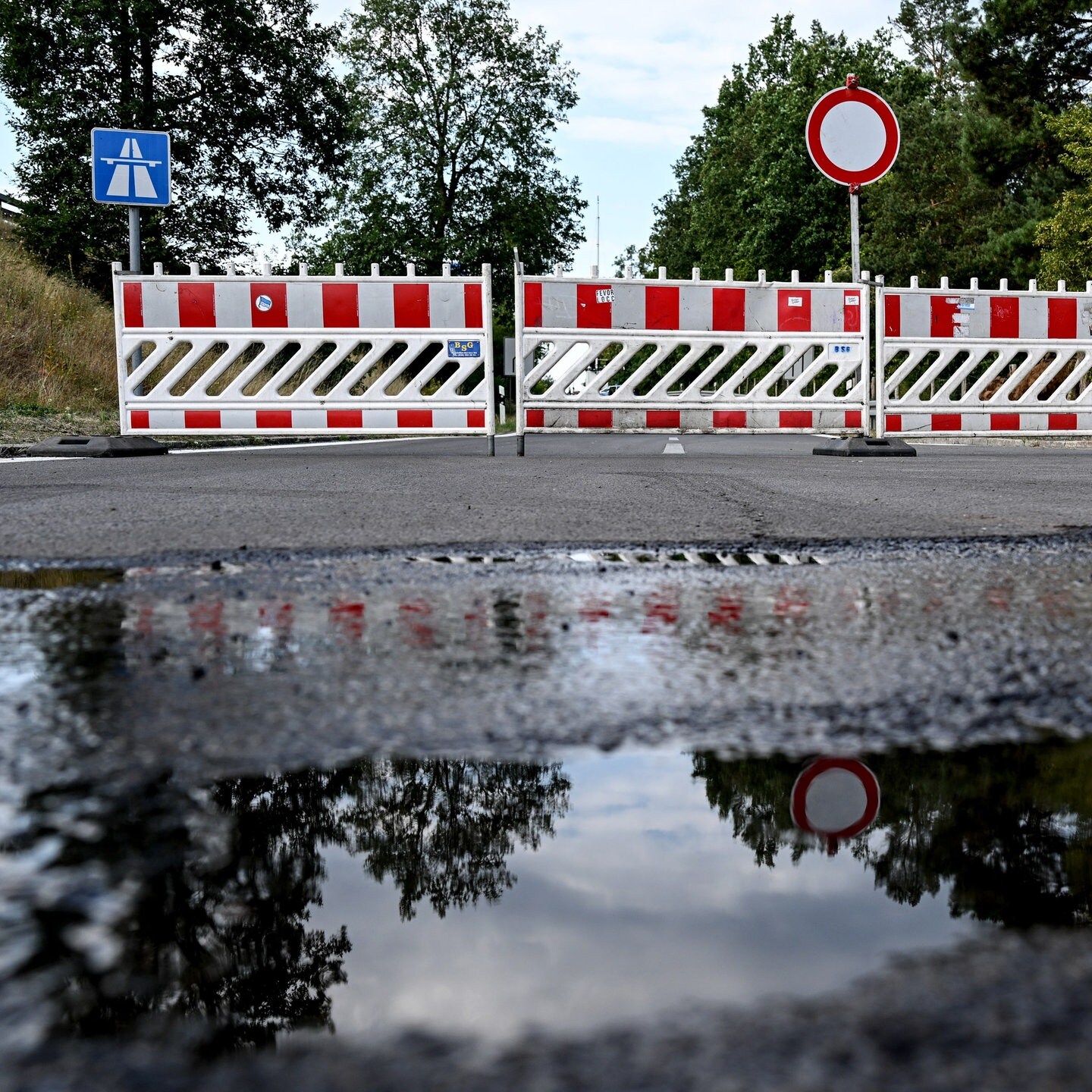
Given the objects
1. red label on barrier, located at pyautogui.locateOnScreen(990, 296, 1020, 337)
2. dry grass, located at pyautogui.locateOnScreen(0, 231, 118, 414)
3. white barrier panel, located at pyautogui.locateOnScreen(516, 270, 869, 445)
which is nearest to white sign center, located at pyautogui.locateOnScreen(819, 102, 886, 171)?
white barrier panel, located at pyautogui.locateOnScreen(516, 270, 869, 445)

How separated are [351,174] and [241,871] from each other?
45103 mm

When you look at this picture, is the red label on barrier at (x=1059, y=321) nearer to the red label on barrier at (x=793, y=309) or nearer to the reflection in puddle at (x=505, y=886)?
the red label on barrier at (x=793, y=309)

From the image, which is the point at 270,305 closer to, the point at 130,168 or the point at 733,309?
the point at 130,168

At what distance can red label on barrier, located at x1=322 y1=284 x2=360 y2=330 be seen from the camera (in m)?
10.6

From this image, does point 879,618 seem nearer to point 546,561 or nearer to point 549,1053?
point 546,561

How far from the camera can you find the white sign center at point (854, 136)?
401 inches

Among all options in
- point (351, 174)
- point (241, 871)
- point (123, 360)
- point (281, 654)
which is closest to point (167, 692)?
point (281, 654)

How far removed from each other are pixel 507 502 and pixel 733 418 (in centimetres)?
599

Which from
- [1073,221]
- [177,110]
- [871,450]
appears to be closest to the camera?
[871,450]

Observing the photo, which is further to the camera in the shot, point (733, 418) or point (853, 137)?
point (733, 418)

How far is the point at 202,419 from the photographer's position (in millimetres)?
10656

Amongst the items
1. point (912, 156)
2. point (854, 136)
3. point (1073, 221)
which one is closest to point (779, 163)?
point (912, 156)

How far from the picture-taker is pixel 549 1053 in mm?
913

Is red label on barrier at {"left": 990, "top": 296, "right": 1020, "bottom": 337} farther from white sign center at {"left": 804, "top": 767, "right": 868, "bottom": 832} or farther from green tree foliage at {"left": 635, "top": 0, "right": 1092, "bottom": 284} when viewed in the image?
green tree foliage at {"left": 635, "top": 0, "right": 1092, "bottom": 284}
